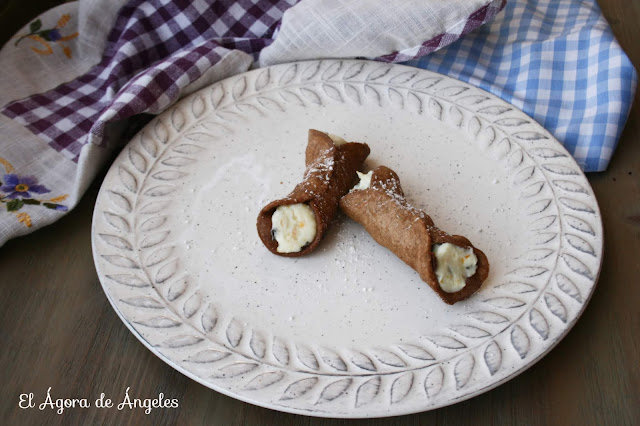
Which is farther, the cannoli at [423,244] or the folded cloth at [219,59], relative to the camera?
the folded cloth at [219,59]

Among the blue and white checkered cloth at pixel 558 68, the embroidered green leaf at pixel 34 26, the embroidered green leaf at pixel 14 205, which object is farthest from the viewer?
the embroidered green leaf at pixel 34 26

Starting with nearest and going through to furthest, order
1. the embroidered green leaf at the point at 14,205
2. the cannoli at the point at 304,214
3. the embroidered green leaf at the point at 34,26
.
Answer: the cannoli at the point at 304,214, the embroidered green leaf at the point at 14,205, the embroidered green leaf at the point at 34,26

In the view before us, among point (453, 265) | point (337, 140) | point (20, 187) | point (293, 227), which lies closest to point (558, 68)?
point (337, 140)

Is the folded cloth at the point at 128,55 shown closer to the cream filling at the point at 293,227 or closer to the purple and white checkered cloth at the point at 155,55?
the purple and white checkered cloth at the point at 155,55

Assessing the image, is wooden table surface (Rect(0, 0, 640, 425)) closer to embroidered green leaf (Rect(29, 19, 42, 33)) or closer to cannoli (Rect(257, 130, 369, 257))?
cannoli (Rect(257, 130, 369, 257))

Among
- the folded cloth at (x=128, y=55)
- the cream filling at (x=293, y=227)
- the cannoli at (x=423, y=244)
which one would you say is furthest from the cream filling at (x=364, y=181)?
the folded cloth at (x=128, y=55)

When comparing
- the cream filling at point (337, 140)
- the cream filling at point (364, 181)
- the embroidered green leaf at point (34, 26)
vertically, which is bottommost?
the cream filling at point (364, 181)

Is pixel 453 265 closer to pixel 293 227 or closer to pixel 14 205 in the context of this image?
pixel 293 227

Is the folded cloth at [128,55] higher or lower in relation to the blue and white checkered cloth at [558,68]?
higher
